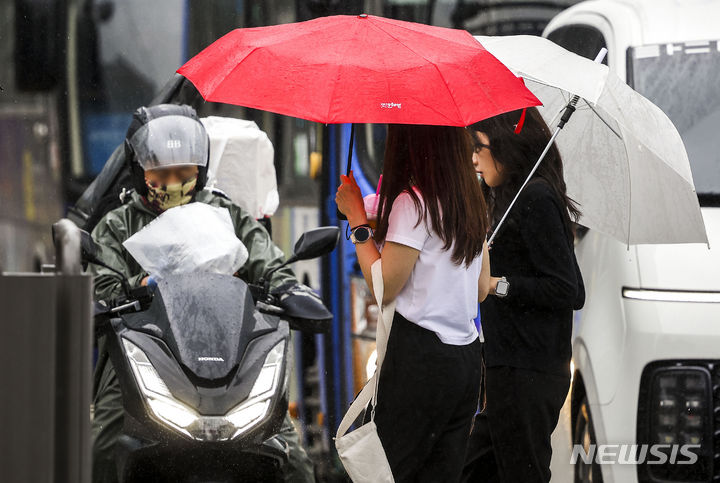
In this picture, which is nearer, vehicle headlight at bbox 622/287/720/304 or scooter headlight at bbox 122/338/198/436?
scooter headlight at bbox 122/338/198/436

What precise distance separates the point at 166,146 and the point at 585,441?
220cm

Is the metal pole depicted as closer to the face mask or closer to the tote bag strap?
the tote bag strap

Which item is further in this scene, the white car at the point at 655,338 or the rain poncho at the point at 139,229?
the white car at the point at 655,338

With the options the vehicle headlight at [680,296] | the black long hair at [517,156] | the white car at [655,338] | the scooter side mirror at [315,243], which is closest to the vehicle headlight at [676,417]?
the white car at [655,338]

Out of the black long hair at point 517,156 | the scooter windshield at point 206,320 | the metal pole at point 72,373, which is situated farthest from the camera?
the black long hair at point 517,156

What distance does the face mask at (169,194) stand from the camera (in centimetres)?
480

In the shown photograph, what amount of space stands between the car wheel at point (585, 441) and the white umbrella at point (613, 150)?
1.02 meters

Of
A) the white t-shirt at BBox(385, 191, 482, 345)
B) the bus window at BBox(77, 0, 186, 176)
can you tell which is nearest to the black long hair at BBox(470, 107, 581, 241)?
the white t-shirt at BBox(385, 191, 482, 345)

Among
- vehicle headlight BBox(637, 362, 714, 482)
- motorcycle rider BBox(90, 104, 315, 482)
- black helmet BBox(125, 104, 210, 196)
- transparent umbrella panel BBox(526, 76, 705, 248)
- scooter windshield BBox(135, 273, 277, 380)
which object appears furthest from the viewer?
vehicle headlight BBox(637, 362, 714, 482)

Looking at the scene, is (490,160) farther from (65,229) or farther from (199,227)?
(65,229)

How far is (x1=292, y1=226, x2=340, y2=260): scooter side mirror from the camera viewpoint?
14.2ft

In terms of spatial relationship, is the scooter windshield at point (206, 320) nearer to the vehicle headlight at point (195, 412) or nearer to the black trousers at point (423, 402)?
the vehicle headlight at point (195, 412)

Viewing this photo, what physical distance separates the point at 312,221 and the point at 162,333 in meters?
2.91

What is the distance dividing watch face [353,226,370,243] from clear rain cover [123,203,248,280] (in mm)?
903
